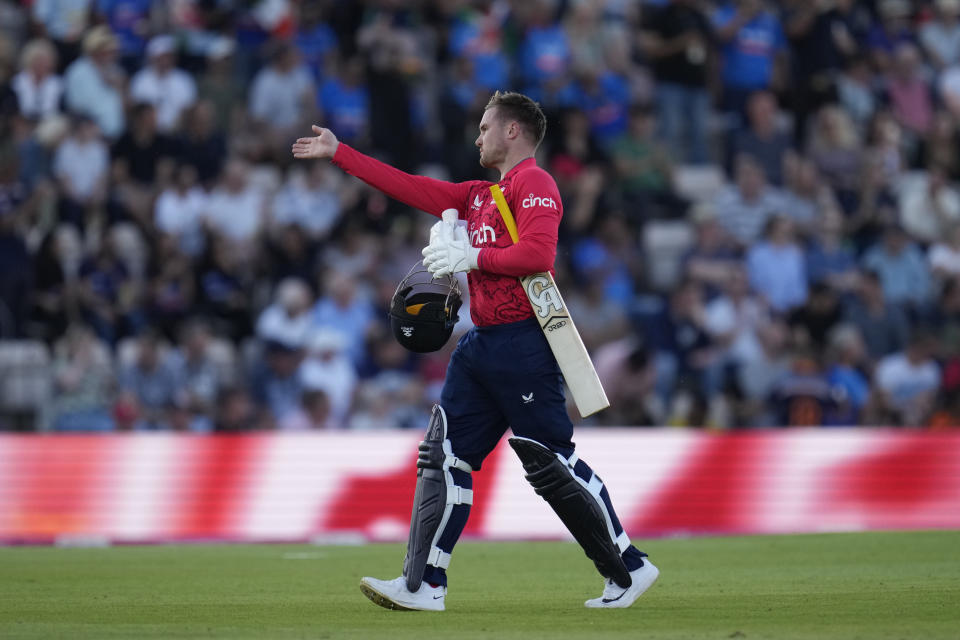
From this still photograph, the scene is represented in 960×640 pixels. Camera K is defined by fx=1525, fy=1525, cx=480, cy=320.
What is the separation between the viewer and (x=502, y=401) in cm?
714

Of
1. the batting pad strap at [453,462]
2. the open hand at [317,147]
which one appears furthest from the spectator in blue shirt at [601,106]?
the batting pad strap at [453,462]

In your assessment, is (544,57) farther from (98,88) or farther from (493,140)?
(493,140)

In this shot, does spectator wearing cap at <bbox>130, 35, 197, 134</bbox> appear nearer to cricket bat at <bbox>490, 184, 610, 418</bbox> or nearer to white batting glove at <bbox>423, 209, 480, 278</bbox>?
white batting glove at <bbox>423, 209, 480, 278</bbox>

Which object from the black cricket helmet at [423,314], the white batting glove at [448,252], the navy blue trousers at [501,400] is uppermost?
the white batting glove at [448,252]

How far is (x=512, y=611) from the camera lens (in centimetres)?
717

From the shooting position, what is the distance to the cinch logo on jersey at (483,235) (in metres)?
7.29

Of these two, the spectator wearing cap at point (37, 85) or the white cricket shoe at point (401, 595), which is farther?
the spectator wearing cap at point (37, 85)

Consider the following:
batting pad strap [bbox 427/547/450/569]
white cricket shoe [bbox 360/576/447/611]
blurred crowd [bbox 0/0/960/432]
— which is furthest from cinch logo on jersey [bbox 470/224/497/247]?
blurred crowd [bbox 0/0/960/432]

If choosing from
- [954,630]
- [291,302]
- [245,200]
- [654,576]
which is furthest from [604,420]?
[954,630]

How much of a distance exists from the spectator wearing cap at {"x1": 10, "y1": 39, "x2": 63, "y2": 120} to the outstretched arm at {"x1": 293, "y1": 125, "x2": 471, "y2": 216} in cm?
1012

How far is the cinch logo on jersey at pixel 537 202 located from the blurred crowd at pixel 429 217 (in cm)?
785

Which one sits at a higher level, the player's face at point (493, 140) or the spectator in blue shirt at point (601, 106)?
the player's face at point (493, 140)

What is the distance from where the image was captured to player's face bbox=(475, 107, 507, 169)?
7379 millimetres

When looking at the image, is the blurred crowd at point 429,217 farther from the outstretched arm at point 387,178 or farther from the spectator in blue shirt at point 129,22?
the outstretched arm at point 387,178
